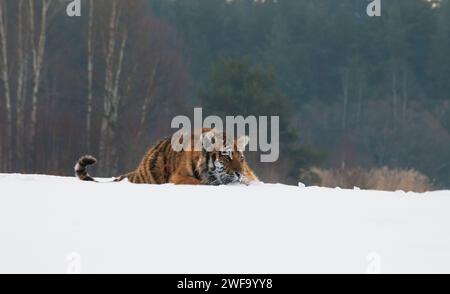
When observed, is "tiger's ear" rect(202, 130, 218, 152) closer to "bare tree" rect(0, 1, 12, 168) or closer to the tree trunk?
"bare tree" rect(0, 1, 12, 168)

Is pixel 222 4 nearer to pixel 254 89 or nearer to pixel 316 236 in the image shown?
pixel 254 89

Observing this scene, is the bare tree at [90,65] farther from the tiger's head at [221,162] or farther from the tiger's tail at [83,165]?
the tiger's head at [221,162]

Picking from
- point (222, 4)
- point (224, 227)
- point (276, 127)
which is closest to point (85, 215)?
point (224, 227)

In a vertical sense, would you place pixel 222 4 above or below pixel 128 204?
above

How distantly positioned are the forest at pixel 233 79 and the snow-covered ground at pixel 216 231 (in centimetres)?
1945

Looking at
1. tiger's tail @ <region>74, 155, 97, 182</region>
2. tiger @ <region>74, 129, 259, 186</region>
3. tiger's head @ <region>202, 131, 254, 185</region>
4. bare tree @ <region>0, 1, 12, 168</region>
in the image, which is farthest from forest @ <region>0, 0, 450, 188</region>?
tiger's head @ <region>202, 131, 254, 185</region>

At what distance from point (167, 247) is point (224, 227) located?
495mm

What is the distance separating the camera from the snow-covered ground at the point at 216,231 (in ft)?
13.2

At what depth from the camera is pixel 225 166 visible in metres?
7.45

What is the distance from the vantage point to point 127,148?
28.1 m

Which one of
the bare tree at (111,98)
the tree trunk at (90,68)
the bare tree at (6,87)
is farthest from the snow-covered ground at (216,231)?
the tree trunk at (90,68)

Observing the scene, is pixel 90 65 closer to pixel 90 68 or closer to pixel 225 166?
pixel 90 68

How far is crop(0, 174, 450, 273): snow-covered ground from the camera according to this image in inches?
158

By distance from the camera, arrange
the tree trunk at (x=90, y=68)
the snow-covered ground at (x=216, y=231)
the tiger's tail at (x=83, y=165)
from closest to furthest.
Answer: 1. the snow-covered ground at (x=216, y=231)
2. the tiger's tail at (x=83, y=165)
3. the tree trunk at (x=90, y=68)
